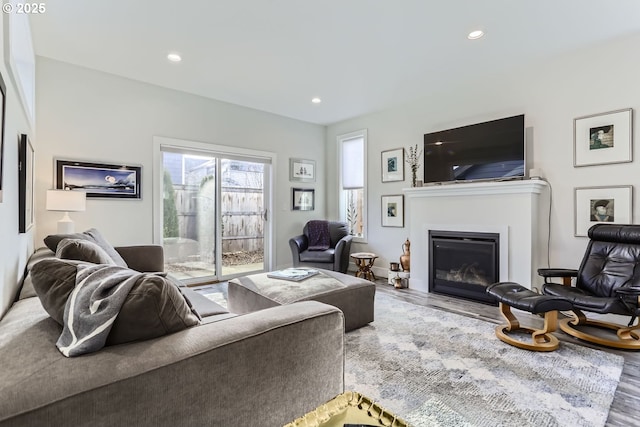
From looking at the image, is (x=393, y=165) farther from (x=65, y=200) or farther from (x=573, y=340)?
(x=65, y=200)

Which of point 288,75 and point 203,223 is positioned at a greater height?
point 288,75

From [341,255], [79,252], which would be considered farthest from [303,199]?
[79,252]

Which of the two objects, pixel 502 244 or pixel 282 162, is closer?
pixel 502 244

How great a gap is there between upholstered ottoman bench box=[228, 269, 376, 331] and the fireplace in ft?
5.32

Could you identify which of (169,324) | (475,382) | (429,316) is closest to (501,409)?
(475,382)

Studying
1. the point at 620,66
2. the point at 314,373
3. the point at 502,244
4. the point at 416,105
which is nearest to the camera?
the point at 314,373

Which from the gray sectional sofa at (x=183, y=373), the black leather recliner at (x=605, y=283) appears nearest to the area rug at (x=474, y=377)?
the black leather recliner at (x=605, y=283)

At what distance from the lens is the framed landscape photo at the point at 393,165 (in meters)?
4.98

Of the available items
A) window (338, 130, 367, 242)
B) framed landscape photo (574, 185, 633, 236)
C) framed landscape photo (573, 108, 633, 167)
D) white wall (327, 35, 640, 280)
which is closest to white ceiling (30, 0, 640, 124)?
white wall (327, 35, 640, 280)

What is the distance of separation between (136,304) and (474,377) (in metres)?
2.06

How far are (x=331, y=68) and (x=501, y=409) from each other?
3.50m

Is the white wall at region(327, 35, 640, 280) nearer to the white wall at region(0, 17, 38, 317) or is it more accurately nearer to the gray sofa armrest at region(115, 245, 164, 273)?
the gray sofa armrest at region(115, 245, 164, 273)

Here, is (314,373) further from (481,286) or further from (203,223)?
(203,223)

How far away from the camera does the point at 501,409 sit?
5.74ft
